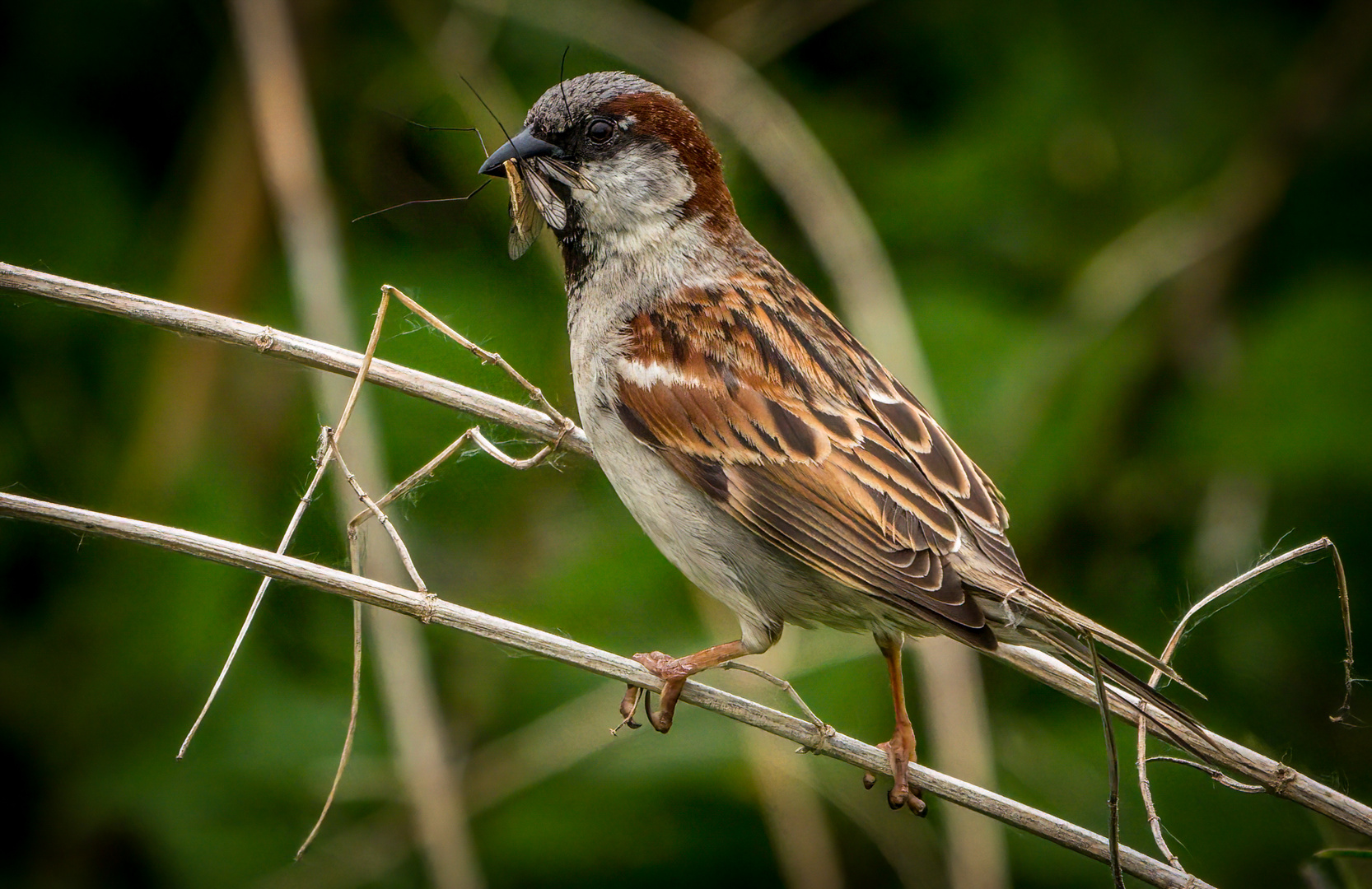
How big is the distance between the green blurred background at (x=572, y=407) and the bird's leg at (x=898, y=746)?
0.58 feet

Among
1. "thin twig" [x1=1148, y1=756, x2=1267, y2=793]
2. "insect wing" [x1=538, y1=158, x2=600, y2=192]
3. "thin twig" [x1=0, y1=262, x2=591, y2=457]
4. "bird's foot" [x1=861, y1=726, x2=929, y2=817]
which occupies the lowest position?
"thin twig" [x1=1148, y1=756, x2=1267, y2=793]

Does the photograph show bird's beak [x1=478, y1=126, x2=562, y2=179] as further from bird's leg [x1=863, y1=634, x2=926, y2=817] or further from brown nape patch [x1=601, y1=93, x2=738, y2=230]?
bird's leg [x1=863, y1=634, x2=926, y2=817]

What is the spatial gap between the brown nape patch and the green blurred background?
0.47 metres

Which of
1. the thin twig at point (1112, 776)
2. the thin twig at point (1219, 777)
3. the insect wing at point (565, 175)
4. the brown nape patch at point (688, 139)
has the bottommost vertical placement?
the thin twig at point (1112, 776)

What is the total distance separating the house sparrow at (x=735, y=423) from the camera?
2.63 meters

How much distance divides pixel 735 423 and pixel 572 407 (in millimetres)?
903

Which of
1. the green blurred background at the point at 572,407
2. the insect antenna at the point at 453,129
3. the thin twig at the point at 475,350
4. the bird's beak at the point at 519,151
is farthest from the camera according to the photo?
the green blurred background at the point at 572,407

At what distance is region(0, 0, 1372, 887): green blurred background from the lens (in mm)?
3312

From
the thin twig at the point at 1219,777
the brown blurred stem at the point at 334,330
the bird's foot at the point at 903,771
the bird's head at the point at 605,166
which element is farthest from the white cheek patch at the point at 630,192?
the thin twig at the point at 1219,777

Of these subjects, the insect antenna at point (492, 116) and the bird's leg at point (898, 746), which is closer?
the bird's leg at point (898, 746)

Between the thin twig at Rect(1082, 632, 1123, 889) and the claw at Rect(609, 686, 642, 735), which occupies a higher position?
the claw at Rect(609, 686, 642, 735)

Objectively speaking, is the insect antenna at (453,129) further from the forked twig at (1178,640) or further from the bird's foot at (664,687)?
the forked twig at (1178,640)

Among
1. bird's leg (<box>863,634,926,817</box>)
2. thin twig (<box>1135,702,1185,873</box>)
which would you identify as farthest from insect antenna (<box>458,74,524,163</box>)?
thin twig (<box>1135,702,1185,873</box>)

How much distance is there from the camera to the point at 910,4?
4.43m
